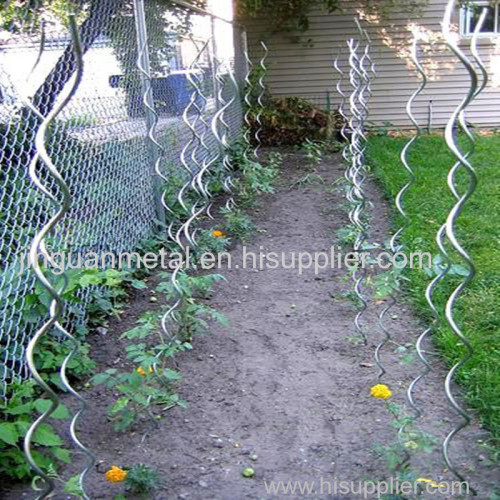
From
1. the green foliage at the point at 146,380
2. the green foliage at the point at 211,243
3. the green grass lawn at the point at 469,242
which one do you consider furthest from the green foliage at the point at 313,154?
the green foliage at the point at 146,380

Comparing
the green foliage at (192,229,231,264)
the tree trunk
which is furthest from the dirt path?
the tree trunk

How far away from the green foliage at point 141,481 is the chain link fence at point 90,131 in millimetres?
643

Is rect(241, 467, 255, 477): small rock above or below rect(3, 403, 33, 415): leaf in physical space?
below

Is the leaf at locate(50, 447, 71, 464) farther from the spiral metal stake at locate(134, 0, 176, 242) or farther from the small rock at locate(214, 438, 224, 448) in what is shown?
the spiral metal stake at locate(134, 0, 176, 242)

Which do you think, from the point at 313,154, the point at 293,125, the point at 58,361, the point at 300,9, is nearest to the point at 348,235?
the point at 58,361

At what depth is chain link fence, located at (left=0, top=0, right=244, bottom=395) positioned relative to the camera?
2539 millimetres

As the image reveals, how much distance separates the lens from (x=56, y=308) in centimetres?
138

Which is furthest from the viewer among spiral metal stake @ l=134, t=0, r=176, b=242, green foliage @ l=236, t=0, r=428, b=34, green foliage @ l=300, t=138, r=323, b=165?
green foliage @ l=236, t=0, r=428, b=34

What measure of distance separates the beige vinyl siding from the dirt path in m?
7.34


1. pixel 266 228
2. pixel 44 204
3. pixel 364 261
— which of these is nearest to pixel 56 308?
pixel 44 204

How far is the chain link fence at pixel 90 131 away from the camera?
2539mm

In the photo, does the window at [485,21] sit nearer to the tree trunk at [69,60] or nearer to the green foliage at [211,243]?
the green foliage at [211,243]

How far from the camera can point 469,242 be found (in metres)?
4.34

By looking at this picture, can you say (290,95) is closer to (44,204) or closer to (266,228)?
(266,228)
